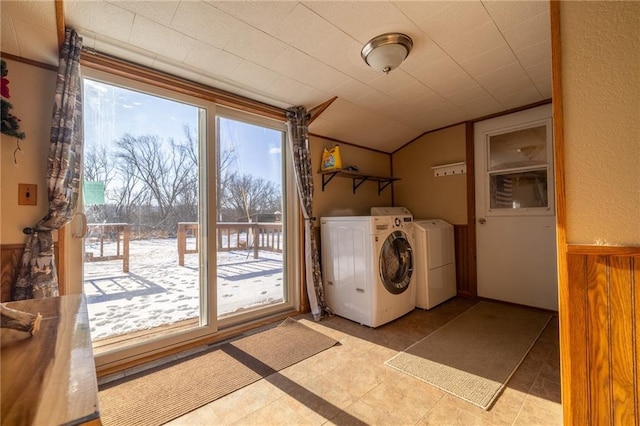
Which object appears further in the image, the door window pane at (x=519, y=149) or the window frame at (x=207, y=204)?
the door window pane at (x=519, y=149)

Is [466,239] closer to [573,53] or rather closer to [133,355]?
[573,53]

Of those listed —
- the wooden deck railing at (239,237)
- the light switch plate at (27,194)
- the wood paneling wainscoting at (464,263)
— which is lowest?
the wood paneling wainscoting at (464,263)

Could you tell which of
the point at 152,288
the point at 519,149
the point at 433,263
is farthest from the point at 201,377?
the point at 519,149

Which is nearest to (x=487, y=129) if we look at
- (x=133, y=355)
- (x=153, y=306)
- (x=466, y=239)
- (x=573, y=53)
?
(x=466, y=239)

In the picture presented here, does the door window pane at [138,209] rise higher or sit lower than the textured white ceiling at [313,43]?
lower

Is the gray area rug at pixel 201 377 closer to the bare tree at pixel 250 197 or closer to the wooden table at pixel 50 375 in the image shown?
the wooden table at pixel 50 375

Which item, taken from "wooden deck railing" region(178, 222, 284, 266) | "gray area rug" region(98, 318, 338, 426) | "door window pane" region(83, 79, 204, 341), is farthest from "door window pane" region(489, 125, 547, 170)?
"door window pane" region(83, 79, 204, 341)

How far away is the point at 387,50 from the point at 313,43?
508 mm

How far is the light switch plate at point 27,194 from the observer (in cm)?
171

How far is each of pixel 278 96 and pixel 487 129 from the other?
257 centimetres

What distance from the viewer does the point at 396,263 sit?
114 inches

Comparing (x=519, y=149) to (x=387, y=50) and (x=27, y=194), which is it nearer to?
(x=387, y=50)

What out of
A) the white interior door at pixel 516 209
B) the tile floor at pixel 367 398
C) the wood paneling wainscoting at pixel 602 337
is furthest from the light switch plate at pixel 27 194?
the white interior door at pixel 516 209

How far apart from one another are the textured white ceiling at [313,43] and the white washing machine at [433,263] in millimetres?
1459
